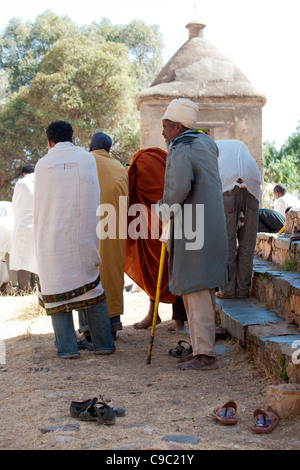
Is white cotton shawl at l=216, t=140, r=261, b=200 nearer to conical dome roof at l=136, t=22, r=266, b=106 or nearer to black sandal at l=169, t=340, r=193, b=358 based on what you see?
black sandal at l=169, t=340, r=193, b=358

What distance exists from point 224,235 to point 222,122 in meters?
9.40

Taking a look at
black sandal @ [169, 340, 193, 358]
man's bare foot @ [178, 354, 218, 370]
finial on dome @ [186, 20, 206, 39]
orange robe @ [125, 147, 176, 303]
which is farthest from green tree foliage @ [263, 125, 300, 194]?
man's bare foot @ [178, 354, 218, 370]

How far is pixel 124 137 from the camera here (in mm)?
25172

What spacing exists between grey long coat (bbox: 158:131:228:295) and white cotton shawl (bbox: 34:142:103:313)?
71 centimetres

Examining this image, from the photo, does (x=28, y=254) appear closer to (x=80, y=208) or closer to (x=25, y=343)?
(x=25, y=343)

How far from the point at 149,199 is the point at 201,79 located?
844 centimetres

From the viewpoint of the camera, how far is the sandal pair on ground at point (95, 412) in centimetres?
311

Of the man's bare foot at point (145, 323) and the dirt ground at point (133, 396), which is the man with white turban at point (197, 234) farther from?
the man's bare foot at point (145, 323)

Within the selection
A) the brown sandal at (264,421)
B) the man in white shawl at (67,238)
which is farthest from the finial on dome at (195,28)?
the brown sandal at (264,421)

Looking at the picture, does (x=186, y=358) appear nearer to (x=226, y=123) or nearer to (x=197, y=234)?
(x=197, y=234)

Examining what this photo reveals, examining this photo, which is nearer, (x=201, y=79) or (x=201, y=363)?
(x=201, y=363)

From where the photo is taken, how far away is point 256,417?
9.86 ft

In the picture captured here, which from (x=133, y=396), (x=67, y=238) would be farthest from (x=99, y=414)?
(x=67, y=238)

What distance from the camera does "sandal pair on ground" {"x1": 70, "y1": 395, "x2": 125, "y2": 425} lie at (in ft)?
10.2
